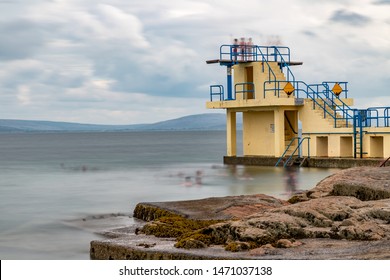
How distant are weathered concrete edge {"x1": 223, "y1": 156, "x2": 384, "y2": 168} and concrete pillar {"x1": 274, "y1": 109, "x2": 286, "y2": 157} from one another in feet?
1.44

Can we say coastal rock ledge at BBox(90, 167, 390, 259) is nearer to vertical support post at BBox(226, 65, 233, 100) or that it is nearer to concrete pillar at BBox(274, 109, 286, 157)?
concrete pillar at BBox(274, 109, 286, 157)

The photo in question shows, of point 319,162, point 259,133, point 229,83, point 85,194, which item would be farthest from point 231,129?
point 85,194

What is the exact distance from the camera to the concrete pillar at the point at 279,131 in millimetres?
35031

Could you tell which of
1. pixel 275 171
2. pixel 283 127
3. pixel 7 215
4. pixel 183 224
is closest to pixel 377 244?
pixel 183 224

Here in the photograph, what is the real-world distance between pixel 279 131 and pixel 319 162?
7.81 feet

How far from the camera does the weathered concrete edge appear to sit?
31.3 m

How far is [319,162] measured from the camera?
111 feet

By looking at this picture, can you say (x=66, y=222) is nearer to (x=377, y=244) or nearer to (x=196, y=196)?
(x=196, y=196)

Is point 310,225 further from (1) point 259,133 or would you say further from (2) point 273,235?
(1) point 259,133

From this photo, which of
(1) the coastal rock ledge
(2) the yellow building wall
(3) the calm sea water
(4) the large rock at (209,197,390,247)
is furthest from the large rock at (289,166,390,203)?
(2) the yellow building wall

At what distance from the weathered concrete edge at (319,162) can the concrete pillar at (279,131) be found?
44cm

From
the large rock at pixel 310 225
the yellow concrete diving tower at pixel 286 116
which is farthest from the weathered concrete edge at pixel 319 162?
the large rock at pixel 310 225

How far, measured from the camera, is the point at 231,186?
2898cm

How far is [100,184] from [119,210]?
10.6 meters
